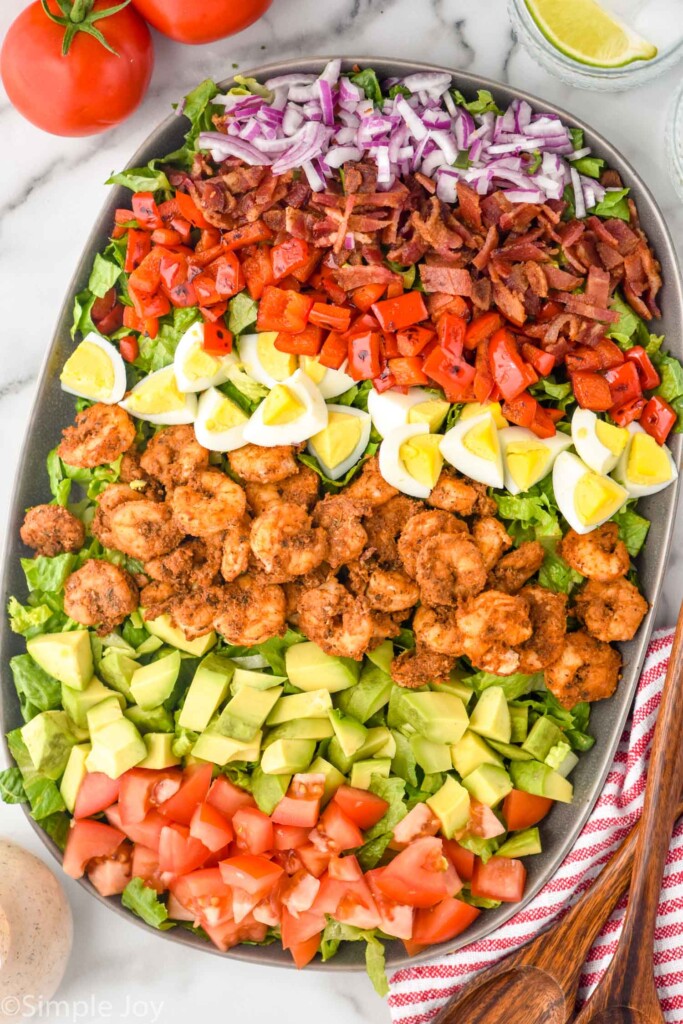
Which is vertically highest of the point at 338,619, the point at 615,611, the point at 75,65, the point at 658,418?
the point at 75,65

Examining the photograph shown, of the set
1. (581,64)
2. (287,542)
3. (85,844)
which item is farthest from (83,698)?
(581,64)

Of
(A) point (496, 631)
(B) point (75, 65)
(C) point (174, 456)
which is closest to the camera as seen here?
(A) point (496, 631)

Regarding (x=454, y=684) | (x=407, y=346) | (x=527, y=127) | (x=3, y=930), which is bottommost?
(x=3, y=930)

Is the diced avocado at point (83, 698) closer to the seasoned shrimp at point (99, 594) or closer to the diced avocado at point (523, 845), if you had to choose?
the seasoned shrimp at point (99, 594)

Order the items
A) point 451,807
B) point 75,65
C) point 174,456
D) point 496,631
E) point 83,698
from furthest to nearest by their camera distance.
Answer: point 83,698 < point 174,456 < point 451,807 < point 75,65 < point 496,631

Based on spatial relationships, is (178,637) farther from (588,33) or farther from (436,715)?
(588,33)

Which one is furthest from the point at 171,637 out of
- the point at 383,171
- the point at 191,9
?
the point at 191,9

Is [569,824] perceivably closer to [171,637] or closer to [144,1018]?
[171,637]
